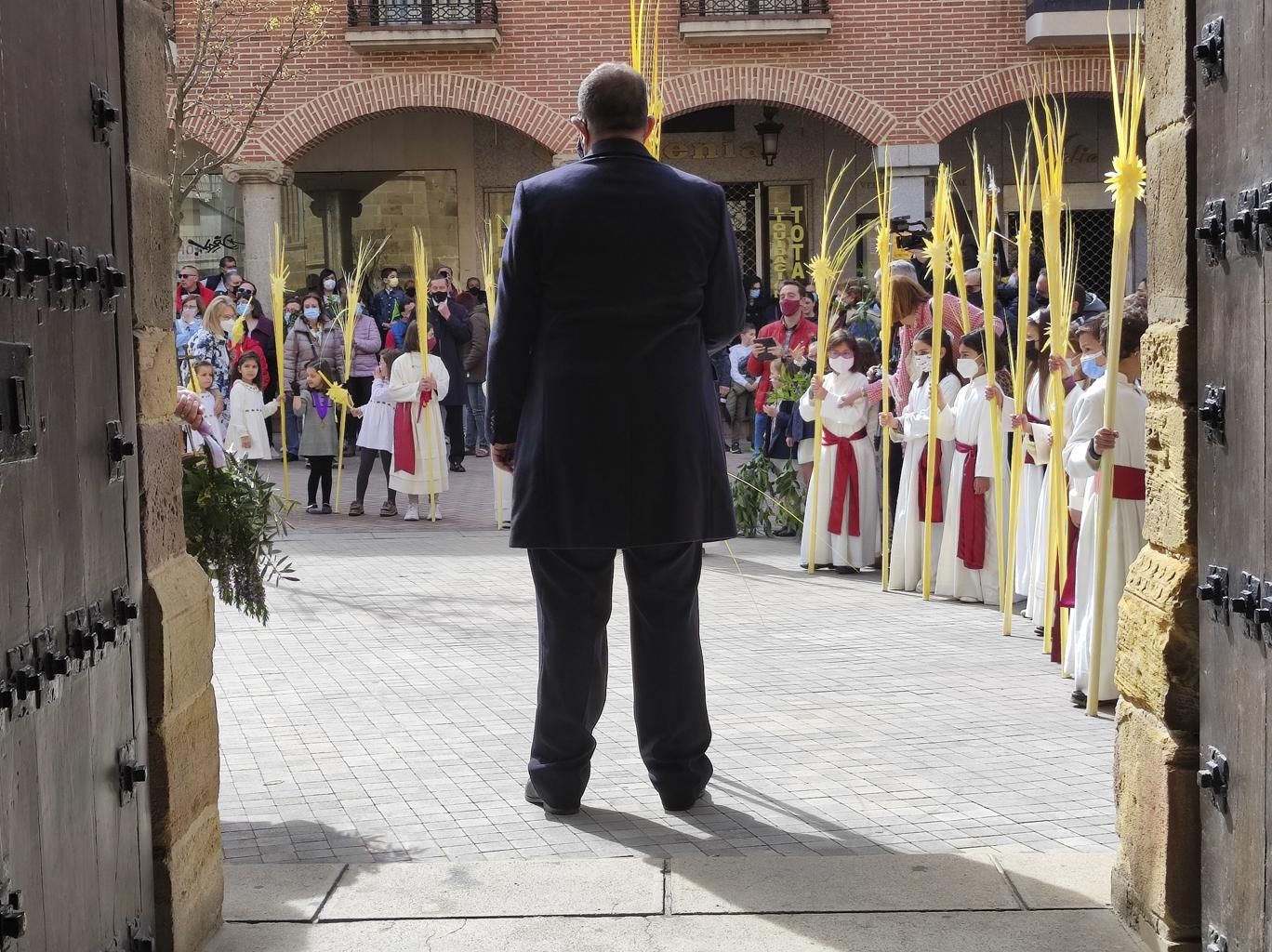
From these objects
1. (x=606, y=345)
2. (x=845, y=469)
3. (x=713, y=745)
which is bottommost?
(x=713, y=745)

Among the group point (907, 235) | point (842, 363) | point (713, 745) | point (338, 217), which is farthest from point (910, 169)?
point (713, 745)

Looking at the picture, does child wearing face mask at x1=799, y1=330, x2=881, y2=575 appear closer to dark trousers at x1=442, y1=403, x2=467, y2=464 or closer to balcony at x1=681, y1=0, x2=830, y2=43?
dark trousers at x1=442, y1=403, x2=467, y2=464

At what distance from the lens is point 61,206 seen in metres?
3.10

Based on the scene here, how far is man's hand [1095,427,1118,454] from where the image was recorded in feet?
20.2

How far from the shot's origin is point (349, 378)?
16375mm

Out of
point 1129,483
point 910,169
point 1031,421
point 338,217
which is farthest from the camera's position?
point 338,217

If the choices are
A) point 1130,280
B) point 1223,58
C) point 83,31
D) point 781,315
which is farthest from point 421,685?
point 1130,280

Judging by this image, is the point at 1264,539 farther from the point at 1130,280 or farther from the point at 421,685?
the point at 1130,280

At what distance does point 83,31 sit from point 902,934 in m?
2.59

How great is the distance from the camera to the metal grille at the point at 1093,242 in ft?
78.7

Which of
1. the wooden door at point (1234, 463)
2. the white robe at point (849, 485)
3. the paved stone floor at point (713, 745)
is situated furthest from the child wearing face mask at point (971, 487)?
the wooden door at point (1234, 463)

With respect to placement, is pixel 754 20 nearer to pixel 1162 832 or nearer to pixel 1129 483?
pixel 1129 483

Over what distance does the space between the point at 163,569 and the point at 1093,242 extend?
73.2 feet

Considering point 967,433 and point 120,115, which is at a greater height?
point 120,115
